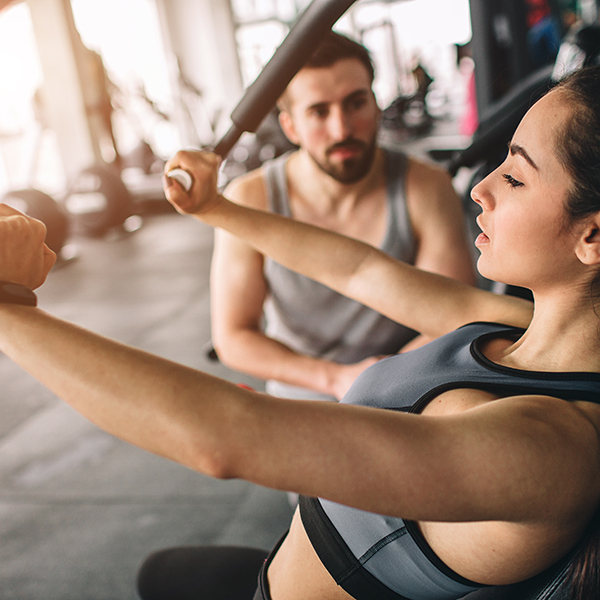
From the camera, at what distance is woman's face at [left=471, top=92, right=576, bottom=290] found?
0.60 m

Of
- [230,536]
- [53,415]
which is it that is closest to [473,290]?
[230,536]

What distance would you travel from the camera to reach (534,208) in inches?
23.8

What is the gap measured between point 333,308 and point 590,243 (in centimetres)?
80

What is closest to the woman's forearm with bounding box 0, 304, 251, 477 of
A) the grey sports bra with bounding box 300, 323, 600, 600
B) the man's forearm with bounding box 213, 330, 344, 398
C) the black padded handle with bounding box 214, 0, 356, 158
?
the grey sports bra with bounding box 300, 323, 600, 600

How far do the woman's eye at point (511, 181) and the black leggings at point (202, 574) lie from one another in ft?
1.95

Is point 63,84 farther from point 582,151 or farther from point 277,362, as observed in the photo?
point 582,151

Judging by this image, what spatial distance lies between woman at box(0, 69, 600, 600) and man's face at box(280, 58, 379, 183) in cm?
53

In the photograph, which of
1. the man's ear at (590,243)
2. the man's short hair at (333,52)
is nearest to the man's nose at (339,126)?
the man's short hair at (333,52)

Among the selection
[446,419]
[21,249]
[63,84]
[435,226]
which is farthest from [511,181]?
[63,84]

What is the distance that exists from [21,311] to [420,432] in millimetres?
364

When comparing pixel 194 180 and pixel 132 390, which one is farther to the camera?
pixel 194 180

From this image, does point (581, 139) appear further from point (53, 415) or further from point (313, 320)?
point (53, 415)

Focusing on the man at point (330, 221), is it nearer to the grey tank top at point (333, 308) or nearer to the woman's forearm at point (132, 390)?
the grey tank top at point (333, 308)

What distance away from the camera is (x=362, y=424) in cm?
50
